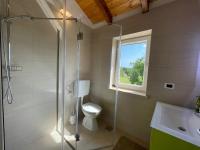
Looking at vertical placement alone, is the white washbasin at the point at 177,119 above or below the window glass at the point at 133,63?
below

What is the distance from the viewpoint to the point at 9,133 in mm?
1653

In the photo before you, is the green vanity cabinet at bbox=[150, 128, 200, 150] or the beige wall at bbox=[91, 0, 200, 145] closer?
the green vanity cabinet at bbox=[150, 128, 200, 150]

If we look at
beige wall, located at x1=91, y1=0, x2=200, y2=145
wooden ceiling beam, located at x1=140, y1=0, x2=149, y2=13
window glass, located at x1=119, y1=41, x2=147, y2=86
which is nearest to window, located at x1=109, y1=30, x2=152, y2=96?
window glass, located at x1=119, y1=41, x2=147, y2=86

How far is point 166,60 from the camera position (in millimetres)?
1672

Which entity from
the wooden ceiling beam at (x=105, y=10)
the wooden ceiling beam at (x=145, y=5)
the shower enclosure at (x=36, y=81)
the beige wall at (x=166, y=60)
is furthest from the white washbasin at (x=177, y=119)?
the wooden ceiling beam at (x=105, y=10)

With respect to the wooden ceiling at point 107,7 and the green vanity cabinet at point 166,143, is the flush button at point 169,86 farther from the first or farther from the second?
the wooden ceiling at point 107,7

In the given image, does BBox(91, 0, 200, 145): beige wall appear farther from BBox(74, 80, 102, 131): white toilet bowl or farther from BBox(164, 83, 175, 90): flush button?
BBox(74, 80, 102, 131): white toilet bowl

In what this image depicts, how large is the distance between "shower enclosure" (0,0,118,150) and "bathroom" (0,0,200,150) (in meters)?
0.01

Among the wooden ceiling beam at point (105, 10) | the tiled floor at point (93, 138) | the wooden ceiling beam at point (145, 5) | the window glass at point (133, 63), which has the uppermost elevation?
the wooden ceiling beam at point (105, 10)

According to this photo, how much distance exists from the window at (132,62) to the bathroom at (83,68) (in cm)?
3

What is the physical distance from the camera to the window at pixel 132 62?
2094mm

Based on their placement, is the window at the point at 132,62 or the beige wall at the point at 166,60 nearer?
the beige wall at the point at 166,60

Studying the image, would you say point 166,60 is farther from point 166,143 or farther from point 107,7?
point 107,7

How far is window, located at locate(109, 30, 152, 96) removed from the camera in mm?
2094
